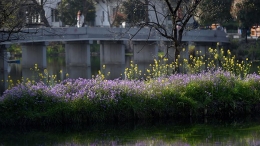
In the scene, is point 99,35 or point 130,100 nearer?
point 130,100

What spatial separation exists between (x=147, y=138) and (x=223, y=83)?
4.47 m

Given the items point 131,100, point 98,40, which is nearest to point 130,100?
point 131,100

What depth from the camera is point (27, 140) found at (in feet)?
52.8

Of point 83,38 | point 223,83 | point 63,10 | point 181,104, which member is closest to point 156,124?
point 181,104

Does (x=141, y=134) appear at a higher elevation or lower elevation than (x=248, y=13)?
lower

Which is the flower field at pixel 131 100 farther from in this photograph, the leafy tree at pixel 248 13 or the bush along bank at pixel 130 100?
the leafy tree at pixel 248 13

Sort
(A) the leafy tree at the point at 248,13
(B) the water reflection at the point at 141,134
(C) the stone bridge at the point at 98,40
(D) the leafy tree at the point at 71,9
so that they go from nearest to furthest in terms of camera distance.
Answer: (B) the water reflection at the point at 141,134 → (C) the stone bridge at the point at 98,40 → (A) the leafy tree at the point at 248,13 → (D) the leafy tree at the point at 71,9

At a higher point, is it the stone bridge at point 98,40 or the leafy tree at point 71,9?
the leafy tree at point 71,9

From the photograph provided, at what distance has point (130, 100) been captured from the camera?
18.3 meters

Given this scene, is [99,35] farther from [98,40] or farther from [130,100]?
[130,100]

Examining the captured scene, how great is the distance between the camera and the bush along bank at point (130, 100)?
1783cm

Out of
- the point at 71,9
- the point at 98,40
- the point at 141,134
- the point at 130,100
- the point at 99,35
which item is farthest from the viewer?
the point at 71,9

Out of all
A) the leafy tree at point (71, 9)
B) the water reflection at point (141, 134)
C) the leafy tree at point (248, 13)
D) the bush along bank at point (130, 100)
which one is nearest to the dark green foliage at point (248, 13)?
the leafy tree at point (248, 13)

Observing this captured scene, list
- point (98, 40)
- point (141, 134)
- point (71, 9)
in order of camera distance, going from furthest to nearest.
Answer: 1. point (71, 9)
2. point (98, 40)
3. point (141, 134)
